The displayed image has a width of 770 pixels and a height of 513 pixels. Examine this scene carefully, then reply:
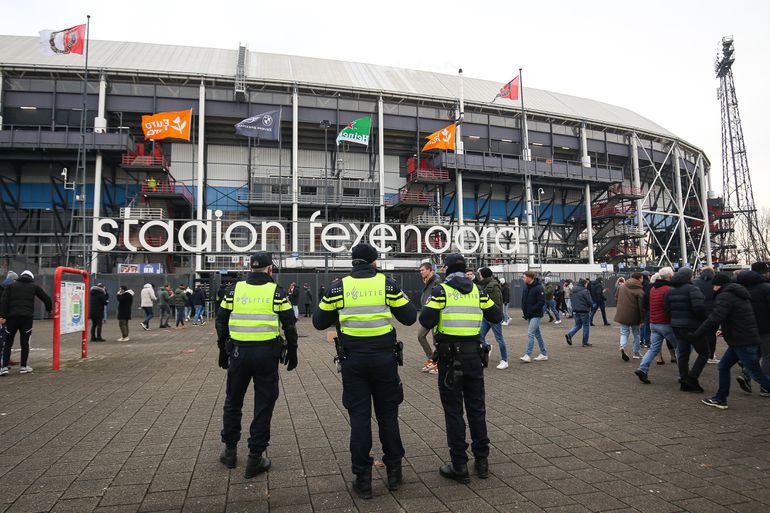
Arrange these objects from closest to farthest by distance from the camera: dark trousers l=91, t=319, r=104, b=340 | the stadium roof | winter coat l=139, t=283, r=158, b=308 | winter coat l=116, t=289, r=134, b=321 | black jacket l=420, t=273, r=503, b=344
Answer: black jacket l=420, t=273, r=503, b=344 < winter coat l=116, t=289, r=134, b=321 < dark trousers l=91, t=319, r=104, b=340 < winter coat l=139, t=283, r=158, b=308 < the stadium roof

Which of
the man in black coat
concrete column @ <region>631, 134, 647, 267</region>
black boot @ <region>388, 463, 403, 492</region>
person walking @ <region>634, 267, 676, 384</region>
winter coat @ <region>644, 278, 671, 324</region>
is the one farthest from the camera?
concrete column @ <region>631, 134, 647, 267</region>

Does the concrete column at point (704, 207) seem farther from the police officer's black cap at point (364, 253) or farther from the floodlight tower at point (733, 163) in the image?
the police officer's black cap at point (364, 253)

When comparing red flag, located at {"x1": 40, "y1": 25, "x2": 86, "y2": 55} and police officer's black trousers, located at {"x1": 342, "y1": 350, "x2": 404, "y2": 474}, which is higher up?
red flag, located at {"x1": 40, "y1": 25, "x2": 86, "y2": 55}

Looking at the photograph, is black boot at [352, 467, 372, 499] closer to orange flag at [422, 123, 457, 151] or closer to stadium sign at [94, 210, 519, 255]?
stadium sign at [94, 210, 519, 255]

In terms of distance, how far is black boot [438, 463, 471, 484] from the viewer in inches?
141

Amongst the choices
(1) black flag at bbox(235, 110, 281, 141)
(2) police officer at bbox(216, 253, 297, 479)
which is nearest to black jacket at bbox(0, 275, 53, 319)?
(2) police officer at bbox(216, 253, 297, 479)

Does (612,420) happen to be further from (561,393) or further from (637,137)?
(637,137)

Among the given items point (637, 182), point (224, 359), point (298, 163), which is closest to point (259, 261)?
point (224, 359)

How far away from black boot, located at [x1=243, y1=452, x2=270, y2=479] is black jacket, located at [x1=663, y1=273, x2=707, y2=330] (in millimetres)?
5938

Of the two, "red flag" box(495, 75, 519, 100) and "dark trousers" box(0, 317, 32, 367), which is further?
"red flag" box(495, 75, 519, 100)

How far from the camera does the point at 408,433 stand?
479 centimetres

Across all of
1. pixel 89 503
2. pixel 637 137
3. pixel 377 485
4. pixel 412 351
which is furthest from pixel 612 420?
pixel 637 137

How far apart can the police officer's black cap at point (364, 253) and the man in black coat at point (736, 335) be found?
4.69 metres

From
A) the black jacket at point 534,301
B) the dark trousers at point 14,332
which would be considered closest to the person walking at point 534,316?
the black jacket at point 534,301
